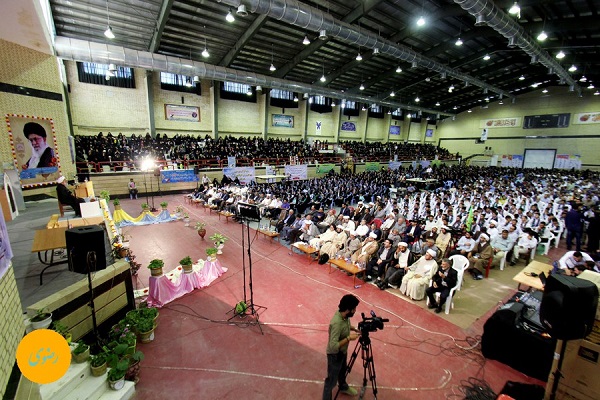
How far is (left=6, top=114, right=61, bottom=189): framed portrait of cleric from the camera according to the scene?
8.71m

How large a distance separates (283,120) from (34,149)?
18.7m

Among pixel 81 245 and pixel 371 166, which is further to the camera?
pixel 371 166

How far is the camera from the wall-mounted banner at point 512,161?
31.6 metres

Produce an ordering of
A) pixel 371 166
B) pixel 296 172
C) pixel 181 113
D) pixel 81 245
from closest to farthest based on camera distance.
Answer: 1. pixel 81 245
2. pixel 181 113
3. pixel 296 172
4. pixel 371 166

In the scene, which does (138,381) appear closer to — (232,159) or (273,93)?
(232,159)

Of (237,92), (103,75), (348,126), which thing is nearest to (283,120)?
(237,92)

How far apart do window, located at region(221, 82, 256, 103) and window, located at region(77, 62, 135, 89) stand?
6374 millimetres

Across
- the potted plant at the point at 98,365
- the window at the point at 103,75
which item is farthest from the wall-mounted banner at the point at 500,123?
the potted plant at the point at 98,365

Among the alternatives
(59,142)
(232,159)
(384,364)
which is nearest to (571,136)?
(232,159)

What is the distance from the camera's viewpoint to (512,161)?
106 feet

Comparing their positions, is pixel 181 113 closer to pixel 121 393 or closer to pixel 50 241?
pixel 50 241

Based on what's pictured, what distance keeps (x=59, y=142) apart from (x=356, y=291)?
12.3 meters

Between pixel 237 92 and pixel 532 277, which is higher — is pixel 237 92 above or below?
above

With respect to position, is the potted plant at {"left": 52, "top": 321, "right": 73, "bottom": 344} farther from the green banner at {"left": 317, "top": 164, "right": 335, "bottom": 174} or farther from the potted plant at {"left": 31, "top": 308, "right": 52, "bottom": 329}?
the green banner at {"left": 317, "top": 164, "right": 335, "bottom": 174}
